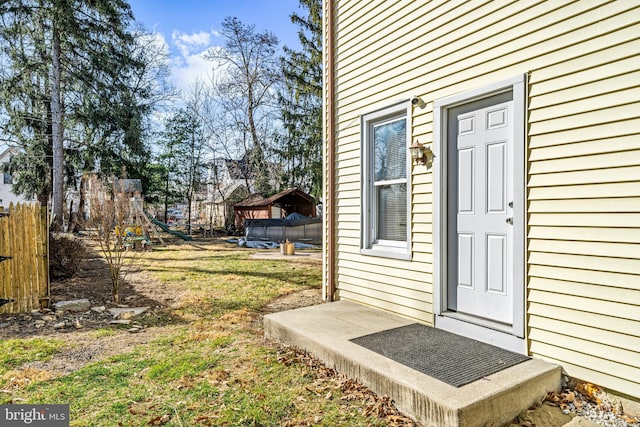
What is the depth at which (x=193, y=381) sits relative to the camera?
9.89 feet

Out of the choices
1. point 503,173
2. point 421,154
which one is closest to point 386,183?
point 421,154

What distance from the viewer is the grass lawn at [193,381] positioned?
8.13 ft

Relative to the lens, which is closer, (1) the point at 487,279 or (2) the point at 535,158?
(2) the point at 535,158

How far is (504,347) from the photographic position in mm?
2990

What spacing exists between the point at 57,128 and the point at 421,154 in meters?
16.1

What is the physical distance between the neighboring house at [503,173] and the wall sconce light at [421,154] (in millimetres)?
31

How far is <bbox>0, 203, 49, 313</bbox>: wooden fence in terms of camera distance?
5004 mm

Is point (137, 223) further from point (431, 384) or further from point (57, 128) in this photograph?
point (431, 384)

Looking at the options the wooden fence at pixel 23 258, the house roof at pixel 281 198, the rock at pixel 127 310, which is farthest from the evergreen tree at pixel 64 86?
the rock at pixel 127 310

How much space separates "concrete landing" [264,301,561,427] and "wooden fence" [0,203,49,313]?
12.6 ft

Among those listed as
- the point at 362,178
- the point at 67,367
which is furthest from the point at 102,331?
the point at 362,178

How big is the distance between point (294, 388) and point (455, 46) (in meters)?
3.10

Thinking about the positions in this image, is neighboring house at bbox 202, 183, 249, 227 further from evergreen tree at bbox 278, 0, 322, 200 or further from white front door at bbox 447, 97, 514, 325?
white front door at bbox 447, 97, 514, 325

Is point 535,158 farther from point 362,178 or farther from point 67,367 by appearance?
point 67,367
